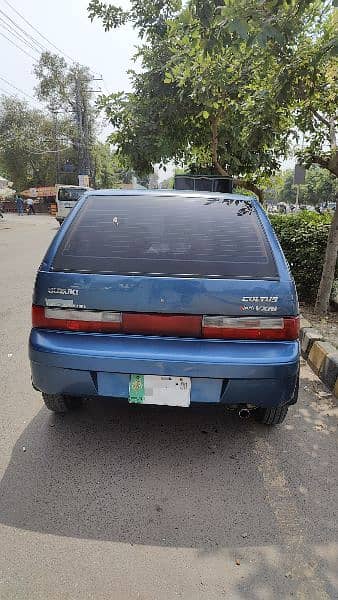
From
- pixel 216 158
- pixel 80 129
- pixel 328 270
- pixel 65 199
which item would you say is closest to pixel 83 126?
pixel 80 129

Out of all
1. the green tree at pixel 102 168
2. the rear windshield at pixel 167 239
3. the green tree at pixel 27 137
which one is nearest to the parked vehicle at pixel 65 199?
the rear windshield at pixel 167 239

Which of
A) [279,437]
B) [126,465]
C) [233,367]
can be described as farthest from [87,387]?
[279,437]

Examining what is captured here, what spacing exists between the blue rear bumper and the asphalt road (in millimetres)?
471

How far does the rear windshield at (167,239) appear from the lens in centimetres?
265

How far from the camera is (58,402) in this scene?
305 cm

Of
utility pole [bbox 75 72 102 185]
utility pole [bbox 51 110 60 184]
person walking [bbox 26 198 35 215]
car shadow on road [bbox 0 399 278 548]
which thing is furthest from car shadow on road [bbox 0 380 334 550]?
utility pole [bbox 51 110 60 184]

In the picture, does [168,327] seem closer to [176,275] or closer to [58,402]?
[176,275]

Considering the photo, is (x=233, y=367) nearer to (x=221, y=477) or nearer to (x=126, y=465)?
(x=221, y=477)

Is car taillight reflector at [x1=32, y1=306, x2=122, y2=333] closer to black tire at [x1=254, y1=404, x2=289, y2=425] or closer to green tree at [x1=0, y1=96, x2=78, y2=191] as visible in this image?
black tire at [x1=254, y1=404, x2=289, y2=425]

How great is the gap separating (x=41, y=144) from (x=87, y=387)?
5053 cm

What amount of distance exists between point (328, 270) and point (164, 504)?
4163mm

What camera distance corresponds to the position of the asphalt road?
189cm

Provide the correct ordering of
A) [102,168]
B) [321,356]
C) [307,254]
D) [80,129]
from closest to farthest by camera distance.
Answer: [321,356] → [307,254] → [80,129] → [102,168]

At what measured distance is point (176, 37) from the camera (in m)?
6.00
